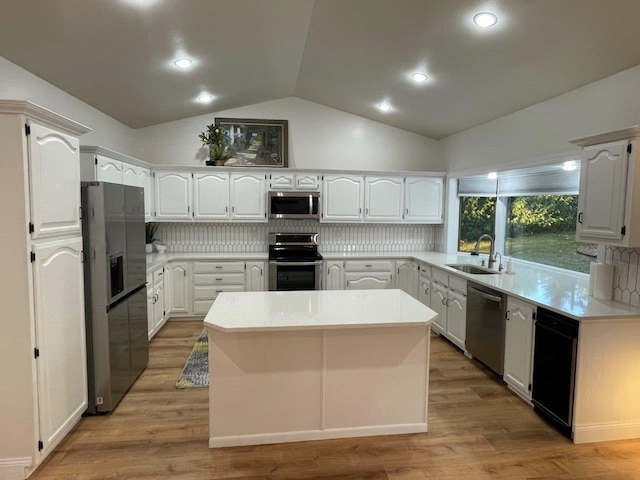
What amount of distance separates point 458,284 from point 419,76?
2.11 m

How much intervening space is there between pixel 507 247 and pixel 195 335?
12.9 ft

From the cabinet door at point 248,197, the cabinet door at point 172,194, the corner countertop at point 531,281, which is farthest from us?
the cabinet door at point 248,197

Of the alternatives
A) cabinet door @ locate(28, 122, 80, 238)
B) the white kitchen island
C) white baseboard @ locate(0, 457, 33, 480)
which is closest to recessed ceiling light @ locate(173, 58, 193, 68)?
cabinet door @ locate(28, 122, 80, 238)

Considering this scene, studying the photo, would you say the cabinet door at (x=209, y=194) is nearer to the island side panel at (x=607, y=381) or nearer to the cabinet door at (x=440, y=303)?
the cabinet door at (x=440, y=303)

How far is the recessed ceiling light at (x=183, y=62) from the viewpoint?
11.4 ft

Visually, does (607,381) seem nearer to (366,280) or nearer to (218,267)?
(366,280)

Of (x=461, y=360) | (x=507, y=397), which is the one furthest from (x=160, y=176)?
(x=507, y=397)

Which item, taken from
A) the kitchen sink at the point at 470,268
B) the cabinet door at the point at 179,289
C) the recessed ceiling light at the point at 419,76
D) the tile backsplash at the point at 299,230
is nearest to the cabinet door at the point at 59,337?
the cabinet door at the point at 179,289

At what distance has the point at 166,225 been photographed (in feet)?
18.1

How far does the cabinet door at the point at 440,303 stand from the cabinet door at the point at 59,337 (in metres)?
3.48

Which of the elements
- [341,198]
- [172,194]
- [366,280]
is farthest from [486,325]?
[172,194]

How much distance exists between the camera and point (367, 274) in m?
5.34

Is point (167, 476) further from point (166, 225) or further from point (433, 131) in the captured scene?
point (433, 131)

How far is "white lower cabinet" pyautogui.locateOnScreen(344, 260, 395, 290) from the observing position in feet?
17.4
